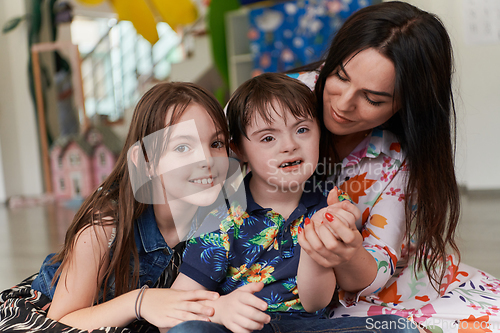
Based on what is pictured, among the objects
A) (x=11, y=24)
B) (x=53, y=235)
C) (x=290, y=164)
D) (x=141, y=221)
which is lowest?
(x=53, y=235)

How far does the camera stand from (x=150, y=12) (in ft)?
10.5

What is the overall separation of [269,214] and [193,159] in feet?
0.66

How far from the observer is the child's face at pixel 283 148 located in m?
0.84

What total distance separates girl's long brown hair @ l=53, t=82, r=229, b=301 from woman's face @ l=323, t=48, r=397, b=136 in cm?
25

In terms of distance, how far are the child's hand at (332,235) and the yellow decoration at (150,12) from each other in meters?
2.90

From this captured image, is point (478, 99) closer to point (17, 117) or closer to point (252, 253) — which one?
point (252, 253)

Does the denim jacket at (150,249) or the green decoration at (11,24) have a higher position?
the green decoration at (11,24)

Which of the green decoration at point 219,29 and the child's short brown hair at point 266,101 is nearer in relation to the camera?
the child's short brown hair at point 266,101

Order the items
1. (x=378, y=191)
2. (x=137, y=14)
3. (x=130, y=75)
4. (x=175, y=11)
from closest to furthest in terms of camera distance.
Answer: (x=378, y=191)
(x=137, y=14)
(x=175, y=11)
(x=130, y=75)

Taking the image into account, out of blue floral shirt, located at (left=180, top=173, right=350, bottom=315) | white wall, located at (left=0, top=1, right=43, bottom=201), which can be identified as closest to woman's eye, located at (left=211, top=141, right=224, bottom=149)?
blue floral shirt, located at (left=180, top=173, right=350, bottom=315)

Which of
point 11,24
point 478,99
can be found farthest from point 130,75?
point 478,99

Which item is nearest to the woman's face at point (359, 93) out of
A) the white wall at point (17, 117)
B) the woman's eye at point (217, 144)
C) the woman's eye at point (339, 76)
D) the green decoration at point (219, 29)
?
the woman's eye at point (339, 76)

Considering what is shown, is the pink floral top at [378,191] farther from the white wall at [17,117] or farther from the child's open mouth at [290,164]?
the white wall at [17,117]

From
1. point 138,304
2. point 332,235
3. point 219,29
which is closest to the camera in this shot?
point 332,235
